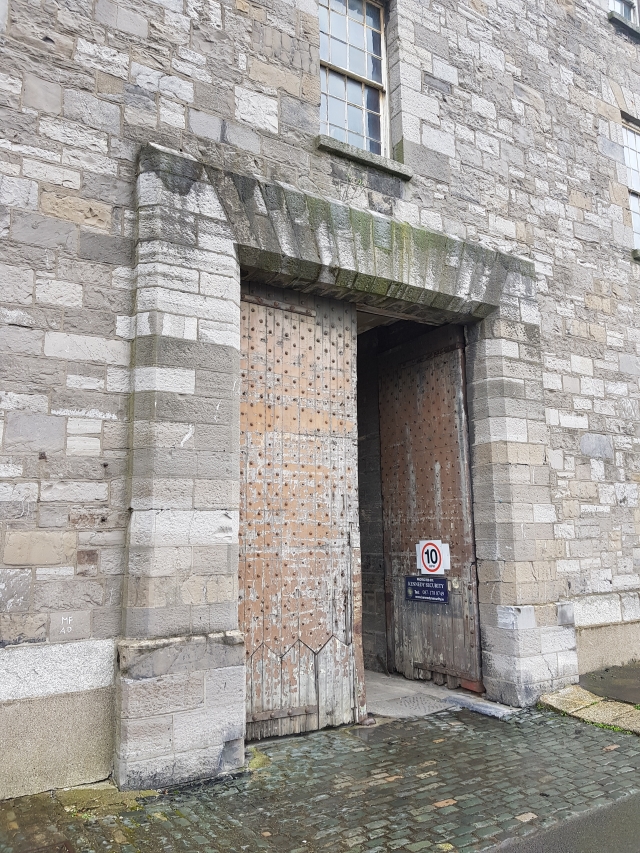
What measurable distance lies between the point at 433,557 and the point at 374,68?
4.43 meters

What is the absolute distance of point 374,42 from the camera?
593 centimetres

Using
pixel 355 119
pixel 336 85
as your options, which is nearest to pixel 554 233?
pixel 355 119

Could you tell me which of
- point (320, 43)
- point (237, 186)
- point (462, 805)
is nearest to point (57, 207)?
point (237, 186)

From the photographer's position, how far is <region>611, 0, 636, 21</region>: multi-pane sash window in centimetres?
824

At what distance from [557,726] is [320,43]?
18.8ft

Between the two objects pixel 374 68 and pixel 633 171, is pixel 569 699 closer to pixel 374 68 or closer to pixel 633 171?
pixel 374 68

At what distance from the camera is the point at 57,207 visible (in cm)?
405

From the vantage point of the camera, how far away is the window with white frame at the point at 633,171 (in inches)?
311

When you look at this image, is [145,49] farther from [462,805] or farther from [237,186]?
[462,805]

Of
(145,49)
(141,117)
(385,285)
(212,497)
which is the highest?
(145,49)

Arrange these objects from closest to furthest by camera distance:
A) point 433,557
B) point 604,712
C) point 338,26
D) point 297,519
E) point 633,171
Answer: point 297,519 → point 604,712 → point 338,26 → point 433,557 → point 633,171

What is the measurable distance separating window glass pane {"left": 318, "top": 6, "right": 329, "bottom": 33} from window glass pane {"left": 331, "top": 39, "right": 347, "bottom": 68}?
0.11 m

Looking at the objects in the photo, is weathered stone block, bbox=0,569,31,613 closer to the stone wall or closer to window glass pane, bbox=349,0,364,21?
the stone wall

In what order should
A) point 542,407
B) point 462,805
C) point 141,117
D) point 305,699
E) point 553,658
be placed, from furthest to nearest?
point 542,407, point 553,658, point 305,699, point 141,117, point 462,805
